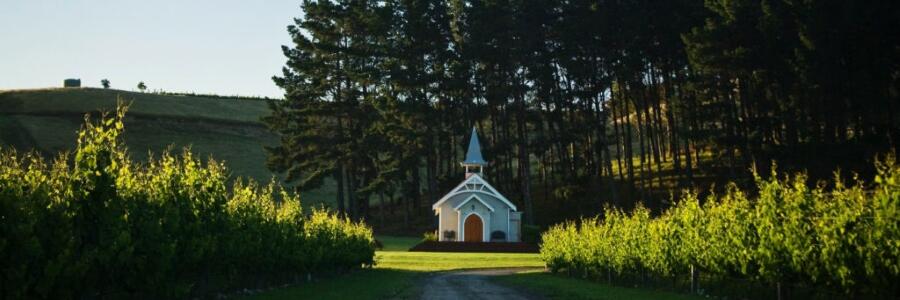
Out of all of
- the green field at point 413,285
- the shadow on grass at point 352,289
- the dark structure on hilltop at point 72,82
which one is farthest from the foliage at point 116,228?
the dark structure on hilltop at point 72,82

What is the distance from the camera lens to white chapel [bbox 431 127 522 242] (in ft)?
249

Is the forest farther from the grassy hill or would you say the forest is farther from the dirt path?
the dirt path

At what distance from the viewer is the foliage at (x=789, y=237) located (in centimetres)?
1738

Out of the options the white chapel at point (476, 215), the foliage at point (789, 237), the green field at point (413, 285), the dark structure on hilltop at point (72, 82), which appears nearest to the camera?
the foliage at point (789, 237)

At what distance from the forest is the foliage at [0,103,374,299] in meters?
39.6

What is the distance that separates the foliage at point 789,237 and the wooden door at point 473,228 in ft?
144

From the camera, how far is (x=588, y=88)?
72875 millimetres

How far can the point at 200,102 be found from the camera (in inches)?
5935

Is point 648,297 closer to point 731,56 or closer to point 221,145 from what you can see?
Result: point 731,56

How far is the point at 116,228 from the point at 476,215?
60.2 metres

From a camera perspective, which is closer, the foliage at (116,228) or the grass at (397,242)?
the foliage at (116,228)

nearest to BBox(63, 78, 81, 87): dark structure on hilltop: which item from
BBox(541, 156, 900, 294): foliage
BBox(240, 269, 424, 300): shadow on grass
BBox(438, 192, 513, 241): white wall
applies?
BBox(438, 192, 513, 241): white wall

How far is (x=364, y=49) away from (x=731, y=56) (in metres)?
32.5

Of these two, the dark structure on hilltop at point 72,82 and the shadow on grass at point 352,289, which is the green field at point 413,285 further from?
the dark structure on hilltop at point 72,82
